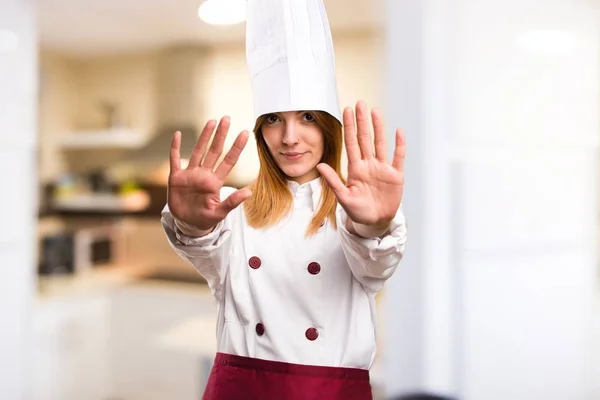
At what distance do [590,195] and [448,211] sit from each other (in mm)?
A: 460

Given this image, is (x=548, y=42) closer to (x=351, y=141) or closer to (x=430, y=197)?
(x=430, y=197)

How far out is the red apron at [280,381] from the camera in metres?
0.38

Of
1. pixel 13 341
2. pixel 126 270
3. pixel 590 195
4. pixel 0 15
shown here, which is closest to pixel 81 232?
pixel 126 270

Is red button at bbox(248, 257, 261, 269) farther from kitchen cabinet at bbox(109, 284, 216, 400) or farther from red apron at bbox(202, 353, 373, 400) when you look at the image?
kitchen cabinet at bbox(109, 284, 216, 400)

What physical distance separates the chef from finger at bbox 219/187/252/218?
11 mm

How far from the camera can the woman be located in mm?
381

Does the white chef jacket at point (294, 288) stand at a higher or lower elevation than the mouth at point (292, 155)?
lower

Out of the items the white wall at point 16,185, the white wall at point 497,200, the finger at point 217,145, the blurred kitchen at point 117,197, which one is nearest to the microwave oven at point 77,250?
the blurred kitchen at point 117,197

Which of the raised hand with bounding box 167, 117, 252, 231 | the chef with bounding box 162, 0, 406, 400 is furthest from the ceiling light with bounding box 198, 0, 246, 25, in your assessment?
the raised hand with bounding box 167, 117, 252, 231

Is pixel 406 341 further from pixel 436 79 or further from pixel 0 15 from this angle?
pixel 0 15

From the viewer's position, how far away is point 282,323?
1.29 ft

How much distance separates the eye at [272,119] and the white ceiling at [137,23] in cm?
22

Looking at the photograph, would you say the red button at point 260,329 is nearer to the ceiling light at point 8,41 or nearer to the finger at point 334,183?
the finger at point 334,183

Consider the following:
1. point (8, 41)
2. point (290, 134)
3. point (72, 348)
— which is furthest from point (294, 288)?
point (72, 348)
